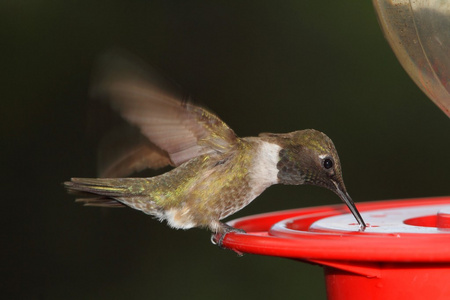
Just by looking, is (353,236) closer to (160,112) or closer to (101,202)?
(160,112)

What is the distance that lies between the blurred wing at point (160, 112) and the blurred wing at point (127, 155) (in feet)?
0.23

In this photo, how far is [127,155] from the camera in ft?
10.6

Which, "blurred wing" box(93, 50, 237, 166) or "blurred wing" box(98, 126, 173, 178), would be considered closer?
"blurred wing" box(93, 50, 237, 166)

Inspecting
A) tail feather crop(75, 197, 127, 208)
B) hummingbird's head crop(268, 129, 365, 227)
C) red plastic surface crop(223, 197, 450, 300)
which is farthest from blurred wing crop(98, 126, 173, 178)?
red plastic surface crop(223, 197, 450, 300)

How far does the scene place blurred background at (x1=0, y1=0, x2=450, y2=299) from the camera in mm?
5840

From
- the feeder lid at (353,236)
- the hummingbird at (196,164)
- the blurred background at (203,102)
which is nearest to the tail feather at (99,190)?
the hummingbird at (196,164)

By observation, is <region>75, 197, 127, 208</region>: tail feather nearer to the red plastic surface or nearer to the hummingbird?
the hummingbird

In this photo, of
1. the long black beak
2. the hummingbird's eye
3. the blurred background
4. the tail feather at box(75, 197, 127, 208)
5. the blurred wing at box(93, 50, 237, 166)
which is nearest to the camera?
the long black beak

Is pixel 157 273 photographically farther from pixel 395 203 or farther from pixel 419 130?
pixel 395 203

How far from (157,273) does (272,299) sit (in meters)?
0.92

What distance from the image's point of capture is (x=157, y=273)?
6000mm

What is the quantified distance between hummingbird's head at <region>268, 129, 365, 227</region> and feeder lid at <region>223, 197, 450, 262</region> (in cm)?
14

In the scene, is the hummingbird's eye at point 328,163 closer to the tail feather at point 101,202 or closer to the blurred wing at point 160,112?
the blurred wing at point 160,112

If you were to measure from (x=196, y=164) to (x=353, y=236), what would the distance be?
128 centimetres
